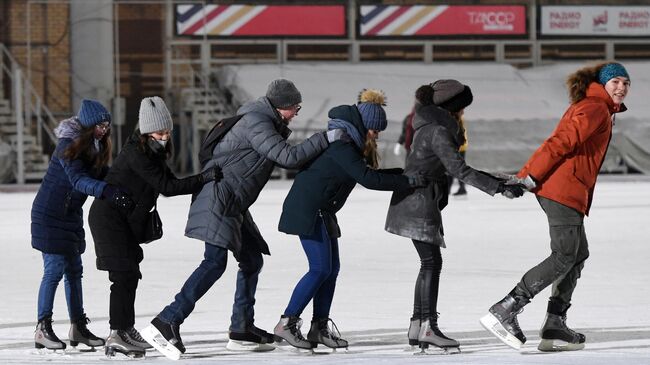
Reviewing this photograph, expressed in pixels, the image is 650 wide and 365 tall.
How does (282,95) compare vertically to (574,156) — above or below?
above

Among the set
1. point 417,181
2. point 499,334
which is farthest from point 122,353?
point 499,334

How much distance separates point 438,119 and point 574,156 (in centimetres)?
71

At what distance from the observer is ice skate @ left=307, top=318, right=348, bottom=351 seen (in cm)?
813

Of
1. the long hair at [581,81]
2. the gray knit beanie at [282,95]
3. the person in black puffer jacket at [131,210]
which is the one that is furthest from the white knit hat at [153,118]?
the long hair at [581,81]

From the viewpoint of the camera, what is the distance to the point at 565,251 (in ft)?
26.3

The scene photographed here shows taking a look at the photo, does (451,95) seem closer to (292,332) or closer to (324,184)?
(324,184)

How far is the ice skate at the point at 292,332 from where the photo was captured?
8.12 metres

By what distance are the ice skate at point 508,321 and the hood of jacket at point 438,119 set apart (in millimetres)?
847

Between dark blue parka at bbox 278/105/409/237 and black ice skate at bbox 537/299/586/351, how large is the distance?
100cm

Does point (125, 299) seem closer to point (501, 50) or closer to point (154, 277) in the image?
point (154, 277)

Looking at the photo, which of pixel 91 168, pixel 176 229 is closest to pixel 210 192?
pixel 91 168

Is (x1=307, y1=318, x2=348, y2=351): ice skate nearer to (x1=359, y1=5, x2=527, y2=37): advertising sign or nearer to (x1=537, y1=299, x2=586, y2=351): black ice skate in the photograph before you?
(x1=537, y1=299, x2=586, y2=351): black ice skate

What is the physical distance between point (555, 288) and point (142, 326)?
2.36 m

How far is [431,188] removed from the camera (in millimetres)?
8102
